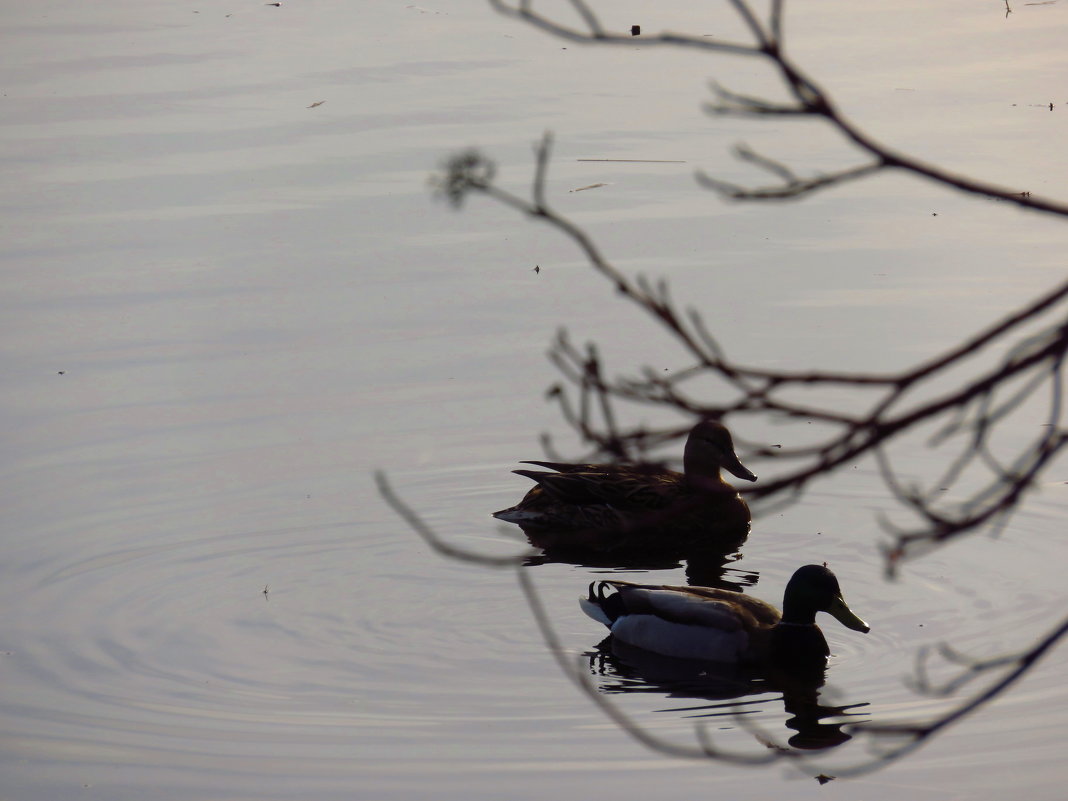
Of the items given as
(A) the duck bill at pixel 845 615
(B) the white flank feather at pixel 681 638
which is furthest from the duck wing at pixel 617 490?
(A) the duck bill at pixel 845 615

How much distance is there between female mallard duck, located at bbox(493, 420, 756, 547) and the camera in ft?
29.7

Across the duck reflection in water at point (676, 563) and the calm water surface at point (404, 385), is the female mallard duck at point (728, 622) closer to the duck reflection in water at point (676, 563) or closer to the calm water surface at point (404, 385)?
the calm water surface at point (404, 385)

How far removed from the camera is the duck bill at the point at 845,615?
7395 millimetres

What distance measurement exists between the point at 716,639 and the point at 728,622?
3.7 inches

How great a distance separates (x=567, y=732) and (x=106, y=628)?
2306 mm

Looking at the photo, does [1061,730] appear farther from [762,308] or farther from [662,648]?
[762,308]

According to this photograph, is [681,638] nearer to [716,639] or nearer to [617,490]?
[716,639]

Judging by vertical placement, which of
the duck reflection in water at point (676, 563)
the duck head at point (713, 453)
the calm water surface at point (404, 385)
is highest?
the calm water surface at point (404, 385)

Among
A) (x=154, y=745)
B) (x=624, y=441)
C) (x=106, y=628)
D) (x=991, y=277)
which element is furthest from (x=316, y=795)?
(x=991, y=277)

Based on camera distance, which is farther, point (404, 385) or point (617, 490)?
point (404, 385)

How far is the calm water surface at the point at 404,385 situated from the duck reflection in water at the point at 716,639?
0.43 feet

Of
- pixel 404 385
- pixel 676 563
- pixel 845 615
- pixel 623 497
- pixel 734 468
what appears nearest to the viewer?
pixel 845 615

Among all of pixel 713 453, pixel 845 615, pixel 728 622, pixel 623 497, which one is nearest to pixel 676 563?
pixel 623 497

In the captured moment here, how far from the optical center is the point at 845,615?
7422 mm
